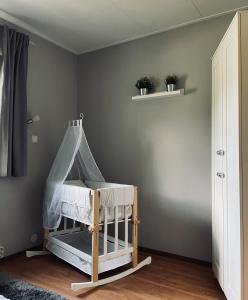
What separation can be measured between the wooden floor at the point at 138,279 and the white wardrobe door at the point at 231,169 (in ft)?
1.36

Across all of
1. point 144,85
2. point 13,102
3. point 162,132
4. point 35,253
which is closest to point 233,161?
point 162,132

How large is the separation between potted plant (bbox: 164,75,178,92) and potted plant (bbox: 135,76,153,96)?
0.24 metres

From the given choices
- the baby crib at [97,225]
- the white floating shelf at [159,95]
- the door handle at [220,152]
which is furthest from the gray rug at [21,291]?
the white floating shelf at [159,95]

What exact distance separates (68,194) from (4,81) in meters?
1.39

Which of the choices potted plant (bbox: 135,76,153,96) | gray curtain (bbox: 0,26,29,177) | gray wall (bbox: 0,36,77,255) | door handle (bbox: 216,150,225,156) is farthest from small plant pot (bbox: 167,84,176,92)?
gray curtain (bbox: 0,26,29,177)

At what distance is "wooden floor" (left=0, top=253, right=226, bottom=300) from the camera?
2.21m

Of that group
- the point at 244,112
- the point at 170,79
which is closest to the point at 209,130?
the point at 170,79

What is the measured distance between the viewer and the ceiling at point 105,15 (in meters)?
2.54

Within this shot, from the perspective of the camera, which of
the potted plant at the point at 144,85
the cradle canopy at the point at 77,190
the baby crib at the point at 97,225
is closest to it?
the baby crib at the point at 97,225

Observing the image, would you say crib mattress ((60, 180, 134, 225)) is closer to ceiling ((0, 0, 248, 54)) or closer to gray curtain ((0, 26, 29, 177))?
gray curtain ((0, 26, 29, 177))

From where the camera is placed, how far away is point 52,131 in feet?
11.2

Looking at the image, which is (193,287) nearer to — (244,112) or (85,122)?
(244,112)

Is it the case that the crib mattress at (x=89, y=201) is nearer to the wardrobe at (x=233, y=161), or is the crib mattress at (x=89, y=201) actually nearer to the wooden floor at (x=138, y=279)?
the wooden floor at (x=138, y=279)

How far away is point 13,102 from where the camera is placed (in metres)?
2.79
